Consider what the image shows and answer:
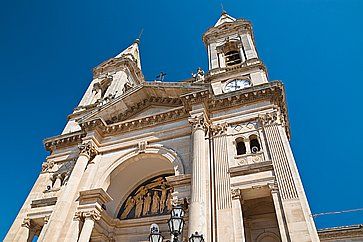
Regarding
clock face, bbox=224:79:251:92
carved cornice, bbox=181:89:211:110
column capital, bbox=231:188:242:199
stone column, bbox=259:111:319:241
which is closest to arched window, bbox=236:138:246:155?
stone column, bbox=259:111:319:241

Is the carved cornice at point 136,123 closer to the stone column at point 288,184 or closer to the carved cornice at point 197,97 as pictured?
the carved cornice at point 197,97

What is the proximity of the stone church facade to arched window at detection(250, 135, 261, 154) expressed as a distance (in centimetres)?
5

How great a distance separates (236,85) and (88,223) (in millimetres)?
11457

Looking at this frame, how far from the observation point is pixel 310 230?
31.4 ft

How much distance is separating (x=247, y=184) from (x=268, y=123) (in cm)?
349

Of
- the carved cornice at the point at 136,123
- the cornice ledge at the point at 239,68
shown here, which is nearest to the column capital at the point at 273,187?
the carved cornice at the point at 136,123

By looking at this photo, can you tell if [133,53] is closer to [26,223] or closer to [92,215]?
[26,223]

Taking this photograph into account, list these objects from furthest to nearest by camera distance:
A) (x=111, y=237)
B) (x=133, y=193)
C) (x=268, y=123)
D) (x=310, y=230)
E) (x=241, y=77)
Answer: (x=241, y=77)
(x=133, y=193)
(x=111, y=237)
(x=268, y=123)
(x=310, y=230)

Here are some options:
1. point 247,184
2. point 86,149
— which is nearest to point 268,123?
point 247,184

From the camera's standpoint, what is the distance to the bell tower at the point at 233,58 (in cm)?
1809

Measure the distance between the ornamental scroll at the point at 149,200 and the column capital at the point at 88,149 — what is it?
3.34 m

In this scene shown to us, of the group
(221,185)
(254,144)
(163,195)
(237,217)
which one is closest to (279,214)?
(237,217)

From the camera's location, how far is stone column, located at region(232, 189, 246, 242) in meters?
10.1

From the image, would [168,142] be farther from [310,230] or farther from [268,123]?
[310,230]
